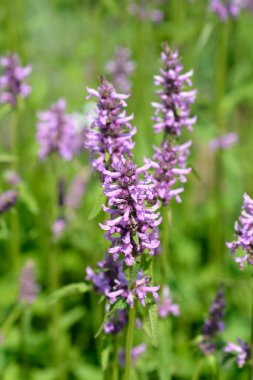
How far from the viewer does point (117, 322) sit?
9.50ft

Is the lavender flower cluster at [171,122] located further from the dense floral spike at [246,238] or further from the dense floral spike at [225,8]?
the dense floral spike at [225,8]

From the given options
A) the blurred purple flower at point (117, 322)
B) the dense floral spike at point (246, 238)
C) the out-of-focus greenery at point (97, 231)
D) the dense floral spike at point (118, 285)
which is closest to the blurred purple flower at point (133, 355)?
the out-of-focus greenery at point (97, 231)

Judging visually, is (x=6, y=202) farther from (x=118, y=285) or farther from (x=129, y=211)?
(x=129, y=211)

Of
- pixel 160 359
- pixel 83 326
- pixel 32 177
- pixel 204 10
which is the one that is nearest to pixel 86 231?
pixel 83 326

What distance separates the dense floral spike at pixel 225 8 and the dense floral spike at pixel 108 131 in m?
2.65

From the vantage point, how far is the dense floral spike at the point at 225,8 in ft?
16.4

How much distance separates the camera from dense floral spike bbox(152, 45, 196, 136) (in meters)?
2.87

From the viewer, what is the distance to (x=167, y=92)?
2.94m

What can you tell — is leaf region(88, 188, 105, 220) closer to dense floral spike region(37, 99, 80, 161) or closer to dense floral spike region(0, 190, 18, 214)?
dense floral spike region(0, 190, 18, 214)

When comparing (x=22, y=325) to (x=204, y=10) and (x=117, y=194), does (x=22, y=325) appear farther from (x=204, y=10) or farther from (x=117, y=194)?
(x=204, y=10)

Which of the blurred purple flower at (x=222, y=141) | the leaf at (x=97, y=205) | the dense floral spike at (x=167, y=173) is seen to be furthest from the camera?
the blurred purple flower at (x=222, y=141)

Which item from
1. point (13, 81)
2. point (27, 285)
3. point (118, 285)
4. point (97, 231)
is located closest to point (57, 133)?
point (13, 81)

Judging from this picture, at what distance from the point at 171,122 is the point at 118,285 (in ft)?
2.71

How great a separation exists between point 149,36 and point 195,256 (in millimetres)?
2442
